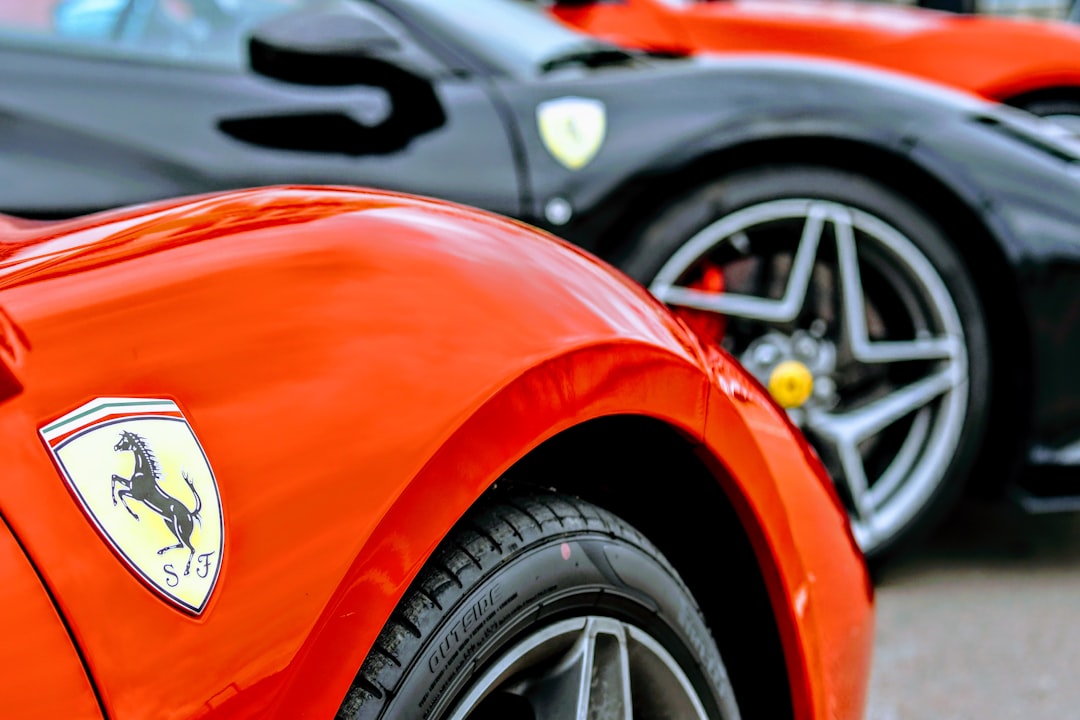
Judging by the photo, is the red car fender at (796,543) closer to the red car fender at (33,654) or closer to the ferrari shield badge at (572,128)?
the red car fender at (33,654)

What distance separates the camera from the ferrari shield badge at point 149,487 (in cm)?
77

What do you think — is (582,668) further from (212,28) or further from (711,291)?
(212,28)

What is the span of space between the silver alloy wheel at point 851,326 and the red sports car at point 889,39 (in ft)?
4.70

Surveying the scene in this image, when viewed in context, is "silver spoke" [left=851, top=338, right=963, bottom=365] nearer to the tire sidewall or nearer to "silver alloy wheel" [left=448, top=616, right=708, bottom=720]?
the tire sidewall

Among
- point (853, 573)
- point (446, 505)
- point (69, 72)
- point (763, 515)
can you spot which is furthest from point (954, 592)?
point (69, 72)

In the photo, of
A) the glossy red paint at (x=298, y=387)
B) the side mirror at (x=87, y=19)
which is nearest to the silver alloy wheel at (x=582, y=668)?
the glossy red paint at (x=298, y=387)

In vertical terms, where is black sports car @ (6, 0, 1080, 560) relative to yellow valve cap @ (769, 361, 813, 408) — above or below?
above

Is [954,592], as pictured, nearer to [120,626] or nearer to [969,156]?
[969,156]

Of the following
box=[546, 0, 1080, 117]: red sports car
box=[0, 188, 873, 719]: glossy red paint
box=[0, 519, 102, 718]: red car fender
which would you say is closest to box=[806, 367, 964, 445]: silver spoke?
box=[0, 188, 873, 719]: glossy red paint

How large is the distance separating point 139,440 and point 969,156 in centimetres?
217

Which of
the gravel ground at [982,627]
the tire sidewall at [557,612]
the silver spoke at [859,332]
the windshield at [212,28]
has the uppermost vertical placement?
the windshield at [212,28]

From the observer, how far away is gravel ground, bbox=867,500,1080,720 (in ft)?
6.83

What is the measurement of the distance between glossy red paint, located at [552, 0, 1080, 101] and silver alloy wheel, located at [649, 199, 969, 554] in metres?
1.43

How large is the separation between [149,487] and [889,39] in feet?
11.9
